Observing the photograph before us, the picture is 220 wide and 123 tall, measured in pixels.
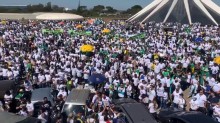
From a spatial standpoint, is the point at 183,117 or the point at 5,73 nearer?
the point at 183,117

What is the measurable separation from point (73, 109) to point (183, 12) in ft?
138

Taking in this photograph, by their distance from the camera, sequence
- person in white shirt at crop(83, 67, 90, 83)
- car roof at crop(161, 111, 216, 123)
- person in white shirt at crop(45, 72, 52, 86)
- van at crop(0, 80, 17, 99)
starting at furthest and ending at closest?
1. person in white shirt at crop(83, 67, 90, 83)
2. person in white shirt at crop(45, 72, 52, 86)
3. van at crop(0, 80, 17, 99)
4. car roof at crop(161, 111, 216, 123)

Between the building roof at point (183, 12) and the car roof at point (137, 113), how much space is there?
38.4m

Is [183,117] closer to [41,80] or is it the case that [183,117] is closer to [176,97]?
[176,97]

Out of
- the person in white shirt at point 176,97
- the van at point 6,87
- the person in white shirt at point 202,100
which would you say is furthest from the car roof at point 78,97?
the person in white shirt at point 202,100

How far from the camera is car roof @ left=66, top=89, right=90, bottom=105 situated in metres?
14.5

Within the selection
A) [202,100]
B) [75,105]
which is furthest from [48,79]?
[202,100]

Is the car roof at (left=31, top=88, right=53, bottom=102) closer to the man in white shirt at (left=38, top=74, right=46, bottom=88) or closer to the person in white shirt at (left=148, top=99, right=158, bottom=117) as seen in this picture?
the man in white shirt at (left=38, top=74, right=46, bottom=88)

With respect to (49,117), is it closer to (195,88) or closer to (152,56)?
(195,88)

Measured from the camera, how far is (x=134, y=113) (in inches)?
524

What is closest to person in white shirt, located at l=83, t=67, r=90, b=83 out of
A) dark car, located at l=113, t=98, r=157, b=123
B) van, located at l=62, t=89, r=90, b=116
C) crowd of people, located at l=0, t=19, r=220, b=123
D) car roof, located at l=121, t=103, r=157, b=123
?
crowd of people, located at l=0, t=19, r=220, b=123

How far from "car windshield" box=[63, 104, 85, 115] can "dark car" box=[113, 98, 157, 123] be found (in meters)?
1.08

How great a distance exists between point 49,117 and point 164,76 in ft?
22.2

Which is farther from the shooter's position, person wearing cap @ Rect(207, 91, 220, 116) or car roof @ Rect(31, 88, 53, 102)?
car roof @ Rect(31, 88, 53, 102)
